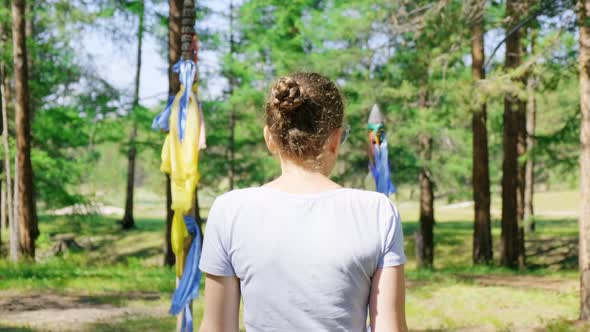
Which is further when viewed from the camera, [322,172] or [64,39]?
[64,39]

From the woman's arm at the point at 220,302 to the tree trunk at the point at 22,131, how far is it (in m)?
16.0

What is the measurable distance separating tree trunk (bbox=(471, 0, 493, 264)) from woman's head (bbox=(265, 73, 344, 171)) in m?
17.1

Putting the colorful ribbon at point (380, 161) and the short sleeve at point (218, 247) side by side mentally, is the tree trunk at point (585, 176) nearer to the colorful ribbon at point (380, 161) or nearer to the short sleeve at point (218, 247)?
the colorful ribbon at point (380, 161)

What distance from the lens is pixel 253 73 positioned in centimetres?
2433

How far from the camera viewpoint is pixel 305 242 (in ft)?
6.23

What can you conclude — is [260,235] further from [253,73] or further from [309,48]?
[309,48]

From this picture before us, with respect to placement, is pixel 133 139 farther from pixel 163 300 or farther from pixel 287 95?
pixel 287 95

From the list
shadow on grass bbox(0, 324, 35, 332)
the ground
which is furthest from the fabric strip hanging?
shadow on grass bbox(0, 324, 35, 332)

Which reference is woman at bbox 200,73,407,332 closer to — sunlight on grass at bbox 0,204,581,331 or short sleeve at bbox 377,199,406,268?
short sleeve at bbox 377,199,406,268

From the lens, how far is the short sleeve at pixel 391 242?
1.88 m

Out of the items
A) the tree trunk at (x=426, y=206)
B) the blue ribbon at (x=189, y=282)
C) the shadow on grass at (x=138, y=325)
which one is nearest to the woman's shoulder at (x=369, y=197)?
the blue ribbon at (x=189, y=282)

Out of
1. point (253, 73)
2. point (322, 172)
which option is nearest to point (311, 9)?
point (253, 73)

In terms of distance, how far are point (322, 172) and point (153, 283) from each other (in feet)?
39.5

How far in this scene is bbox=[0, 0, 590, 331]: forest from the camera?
36.0ft
